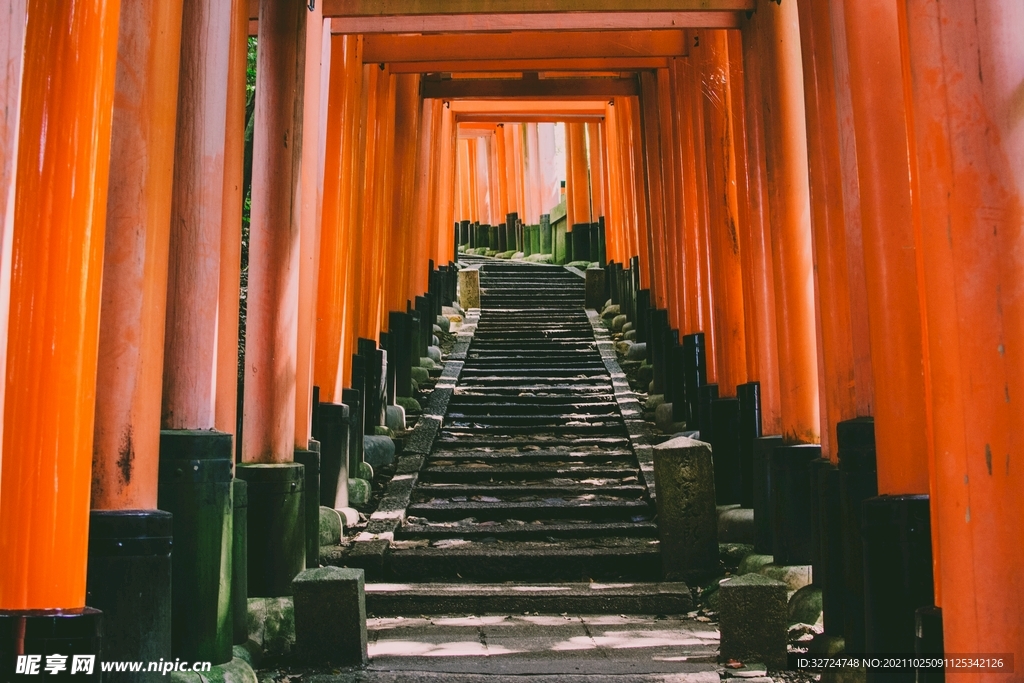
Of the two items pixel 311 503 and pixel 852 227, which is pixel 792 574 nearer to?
pixel 852 227

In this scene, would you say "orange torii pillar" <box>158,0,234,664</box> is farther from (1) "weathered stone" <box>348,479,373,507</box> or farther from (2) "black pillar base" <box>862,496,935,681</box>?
(1) "weathered stone" <box>348,479,373,507</box>

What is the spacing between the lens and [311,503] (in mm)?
6070

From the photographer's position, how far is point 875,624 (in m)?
3.70

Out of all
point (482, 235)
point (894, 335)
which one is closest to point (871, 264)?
point (894, 335)

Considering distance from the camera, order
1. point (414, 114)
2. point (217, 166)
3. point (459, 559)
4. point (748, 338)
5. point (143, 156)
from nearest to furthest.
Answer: point (143, 156)
point (217, 166)
point (459, 559)
point (748, 338)
point (414, 114)

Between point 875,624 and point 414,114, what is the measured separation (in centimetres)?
913

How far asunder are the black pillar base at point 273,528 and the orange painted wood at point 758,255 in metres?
3.10

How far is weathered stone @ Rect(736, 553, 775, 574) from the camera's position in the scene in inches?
239

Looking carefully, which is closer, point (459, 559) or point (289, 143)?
point (289, 143)

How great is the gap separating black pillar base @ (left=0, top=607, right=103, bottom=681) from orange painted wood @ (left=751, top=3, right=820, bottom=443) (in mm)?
4252

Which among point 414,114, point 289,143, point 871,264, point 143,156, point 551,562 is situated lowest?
point 551,562

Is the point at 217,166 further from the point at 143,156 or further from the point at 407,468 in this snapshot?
the point at 407,468

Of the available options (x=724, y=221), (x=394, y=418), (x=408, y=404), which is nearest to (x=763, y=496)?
(x=724, y=221)

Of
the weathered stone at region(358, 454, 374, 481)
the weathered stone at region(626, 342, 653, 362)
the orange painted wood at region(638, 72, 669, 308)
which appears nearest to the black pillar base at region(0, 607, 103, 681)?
the weathered stone at region(358, 454, 374, 481)
